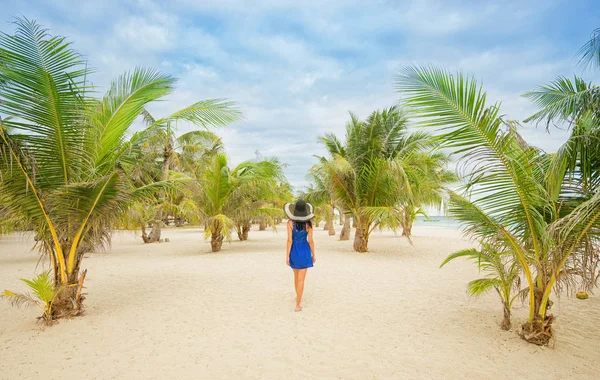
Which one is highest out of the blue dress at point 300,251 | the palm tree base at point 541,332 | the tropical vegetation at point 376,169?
the tropical vegetation at point 376,169

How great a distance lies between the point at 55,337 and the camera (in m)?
4.02

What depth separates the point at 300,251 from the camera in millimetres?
5160

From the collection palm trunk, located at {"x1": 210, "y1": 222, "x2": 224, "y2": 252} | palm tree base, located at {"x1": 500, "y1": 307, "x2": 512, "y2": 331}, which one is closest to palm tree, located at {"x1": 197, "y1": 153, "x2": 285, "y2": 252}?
palm trunk, located at {"x1": 210, "y1": 222, "x2": 224, "y2": 252}

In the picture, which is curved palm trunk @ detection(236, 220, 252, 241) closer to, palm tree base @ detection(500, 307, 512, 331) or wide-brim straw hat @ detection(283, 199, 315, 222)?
wide-brim straw hat @ detection(283, 199, 315, 222)

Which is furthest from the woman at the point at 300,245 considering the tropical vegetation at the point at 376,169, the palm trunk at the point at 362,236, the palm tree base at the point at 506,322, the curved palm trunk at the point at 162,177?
the curved palm trunk at the point at 162,177

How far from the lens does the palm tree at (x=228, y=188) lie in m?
11.6

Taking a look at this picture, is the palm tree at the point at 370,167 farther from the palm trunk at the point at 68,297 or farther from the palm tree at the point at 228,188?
the palm trunk at the point at 68,297

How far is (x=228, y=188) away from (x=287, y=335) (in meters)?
8.44

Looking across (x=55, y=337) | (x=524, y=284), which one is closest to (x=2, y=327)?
(x=55, y=337)

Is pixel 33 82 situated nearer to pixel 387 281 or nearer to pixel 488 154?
pixel 488 154

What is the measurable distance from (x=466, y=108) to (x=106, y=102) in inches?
199

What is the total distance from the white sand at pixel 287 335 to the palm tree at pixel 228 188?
4984mm

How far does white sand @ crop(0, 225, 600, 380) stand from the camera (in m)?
3.19

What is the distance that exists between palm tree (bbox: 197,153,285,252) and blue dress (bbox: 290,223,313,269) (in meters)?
6.47
